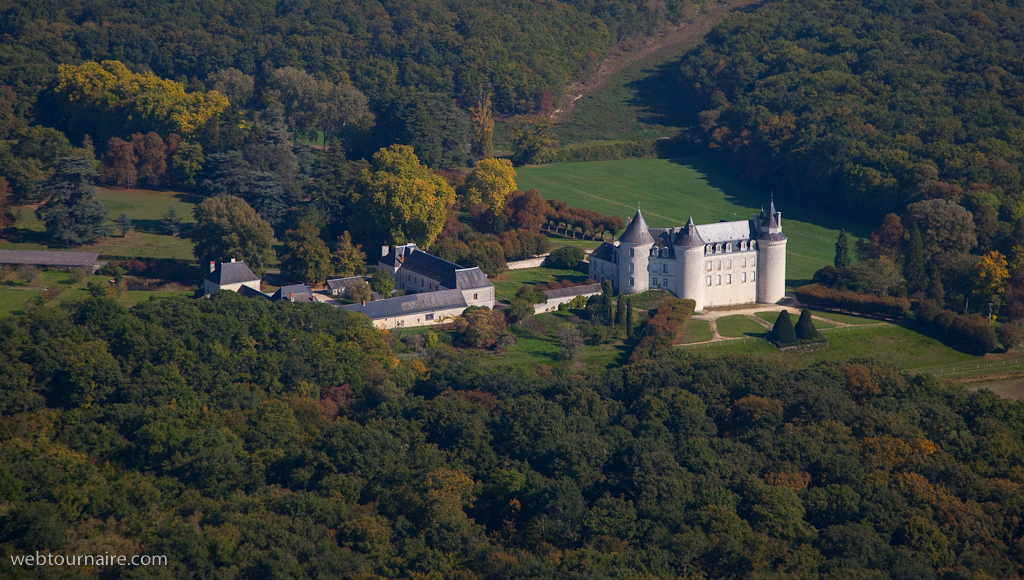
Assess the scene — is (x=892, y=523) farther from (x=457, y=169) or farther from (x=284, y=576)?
(x=457, y=169)

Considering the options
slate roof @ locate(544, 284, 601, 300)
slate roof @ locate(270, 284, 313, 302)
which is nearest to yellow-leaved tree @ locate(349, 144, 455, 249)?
slate roof @ locate(270, 284, 313, 302)

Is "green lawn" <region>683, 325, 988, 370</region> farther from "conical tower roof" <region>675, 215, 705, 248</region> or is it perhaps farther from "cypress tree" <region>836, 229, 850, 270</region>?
"cypress tree" <region>836, 229, 850, 270</region>

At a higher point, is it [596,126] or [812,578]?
[596,126]

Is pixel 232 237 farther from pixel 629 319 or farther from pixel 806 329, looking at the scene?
pixel 806 329

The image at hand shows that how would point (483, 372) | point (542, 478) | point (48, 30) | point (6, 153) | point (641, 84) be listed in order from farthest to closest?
1. point (641, 84)
2. point (48, 30)
3. point (6, 153)
4. point (483, 372)
5. point (542, 478)

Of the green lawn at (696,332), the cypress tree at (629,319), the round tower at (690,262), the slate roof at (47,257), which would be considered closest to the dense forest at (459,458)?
the cypress tree at (629,319)

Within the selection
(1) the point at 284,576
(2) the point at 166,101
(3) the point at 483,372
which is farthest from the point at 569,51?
(1) the point at 284,576

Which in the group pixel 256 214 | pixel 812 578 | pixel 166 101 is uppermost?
pixel 166 101
